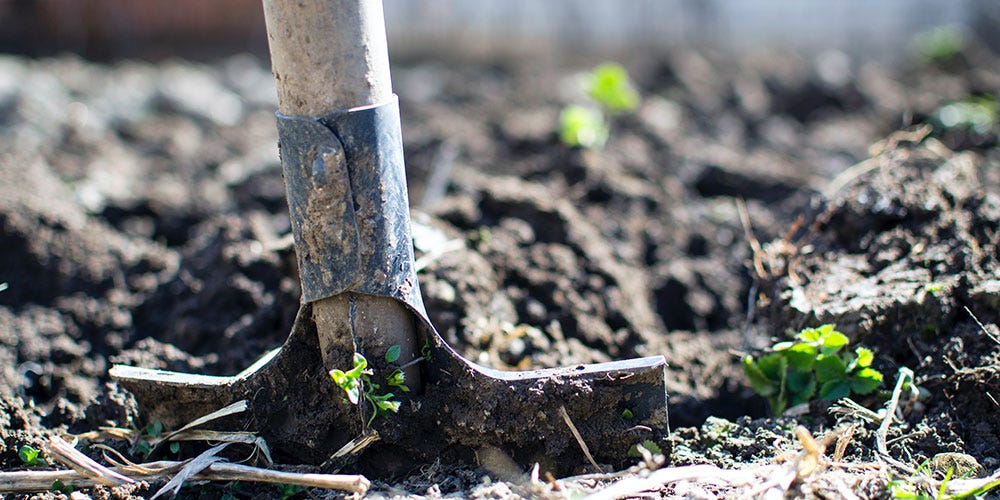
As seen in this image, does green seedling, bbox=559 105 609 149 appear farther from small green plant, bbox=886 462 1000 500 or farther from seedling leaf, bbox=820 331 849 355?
small green plant, bbox=886 462 1000 500

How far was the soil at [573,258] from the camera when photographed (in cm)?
201

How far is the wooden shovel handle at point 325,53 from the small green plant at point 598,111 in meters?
2.37

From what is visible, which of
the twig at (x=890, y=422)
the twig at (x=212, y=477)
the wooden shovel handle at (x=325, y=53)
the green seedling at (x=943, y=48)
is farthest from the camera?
the green seedling at (x=943, y=48)

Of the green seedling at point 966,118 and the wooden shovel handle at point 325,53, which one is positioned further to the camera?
the green seedling at point 966,118

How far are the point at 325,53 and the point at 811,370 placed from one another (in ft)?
4.60

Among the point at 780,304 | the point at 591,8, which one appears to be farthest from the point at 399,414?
the point at 591,8

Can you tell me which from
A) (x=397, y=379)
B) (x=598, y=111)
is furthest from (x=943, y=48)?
(x=397, y=379)

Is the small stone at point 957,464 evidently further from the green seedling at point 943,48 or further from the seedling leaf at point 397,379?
the green seedling at point 943,48

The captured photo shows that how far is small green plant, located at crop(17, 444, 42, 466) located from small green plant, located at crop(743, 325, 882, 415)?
1.72 metres

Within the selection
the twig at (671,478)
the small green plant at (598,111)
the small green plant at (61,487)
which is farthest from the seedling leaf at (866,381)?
the small green plant at (598,111)

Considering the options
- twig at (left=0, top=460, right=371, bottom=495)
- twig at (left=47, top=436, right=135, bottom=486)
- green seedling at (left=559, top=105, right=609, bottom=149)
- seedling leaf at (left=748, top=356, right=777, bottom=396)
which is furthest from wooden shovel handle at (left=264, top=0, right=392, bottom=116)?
green seedling at (left=559, top=105, right=609, bottom=149)

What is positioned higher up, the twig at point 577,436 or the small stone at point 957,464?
the twig at point 577,436

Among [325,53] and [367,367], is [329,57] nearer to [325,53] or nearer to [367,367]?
[325,53]

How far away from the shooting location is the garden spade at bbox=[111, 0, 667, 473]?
160 centimetres
